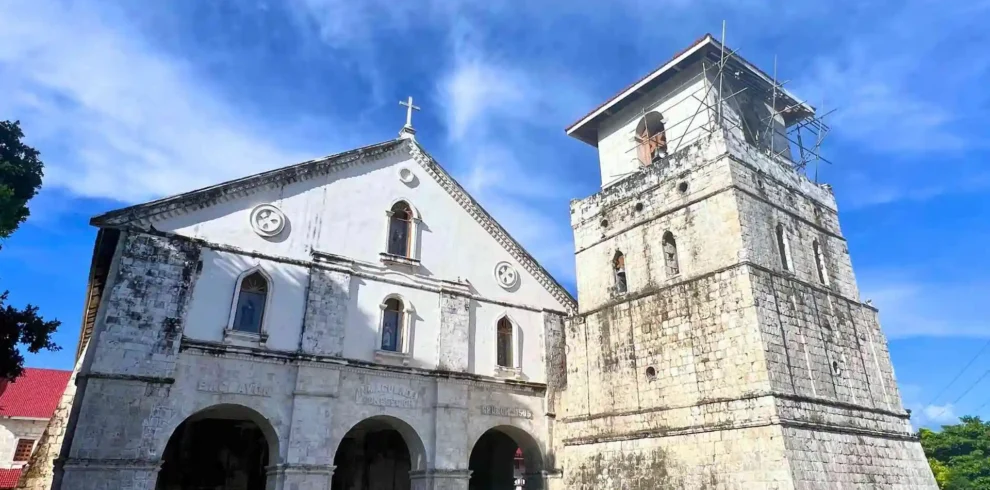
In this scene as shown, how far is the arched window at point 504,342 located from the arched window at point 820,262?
8327mm

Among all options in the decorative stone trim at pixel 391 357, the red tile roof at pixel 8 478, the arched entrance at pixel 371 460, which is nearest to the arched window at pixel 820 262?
the decorative stone trim at pixel 391 357

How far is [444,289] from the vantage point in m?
16.6

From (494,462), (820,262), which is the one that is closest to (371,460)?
(494,462)

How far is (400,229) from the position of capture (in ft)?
55.3

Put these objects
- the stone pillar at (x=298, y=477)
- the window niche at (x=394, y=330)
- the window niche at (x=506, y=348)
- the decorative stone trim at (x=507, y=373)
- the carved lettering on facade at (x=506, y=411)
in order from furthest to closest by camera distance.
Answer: the window niche at (x=506, y=348), the decorative stone trim at (x=507, y=373), the carved lettering on facade at (x=506, y=411), the window niche at (x=394, y=330), the stone pillar at (x=298, y=477)

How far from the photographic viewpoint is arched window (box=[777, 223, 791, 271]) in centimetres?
1486

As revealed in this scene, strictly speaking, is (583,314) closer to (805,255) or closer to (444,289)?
(444,289)

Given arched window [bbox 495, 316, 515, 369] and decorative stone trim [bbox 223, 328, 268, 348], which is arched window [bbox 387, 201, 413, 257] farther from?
decorative stone trim [bbox 223, 328, 268, 348]

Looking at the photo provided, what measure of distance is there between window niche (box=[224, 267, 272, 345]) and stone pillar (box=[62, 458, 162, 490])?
9.52ft

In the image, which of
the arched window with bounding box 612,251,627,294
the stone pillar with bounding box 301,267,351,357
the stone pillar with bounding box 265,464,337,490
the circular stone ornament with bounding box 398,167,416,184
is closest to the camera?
the stone pillar with bounding box 265,464,337,490

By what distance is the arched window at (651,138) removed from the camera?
731 inches

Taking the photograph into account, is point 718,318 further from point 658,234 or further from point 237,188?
point 237,188

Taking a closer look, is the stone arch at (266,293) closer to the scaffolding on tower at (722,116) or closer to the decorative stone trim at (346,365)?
the decorative stone trim at (346,365)

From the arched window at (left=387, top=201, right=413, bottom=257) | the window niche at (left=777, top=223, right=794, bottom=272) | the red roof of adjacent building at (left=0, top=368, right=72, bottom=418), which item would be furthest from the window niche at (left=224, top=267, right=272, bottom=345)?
the red roof of adjacent building at (left=0, top=368, right=72, bottom=418)
